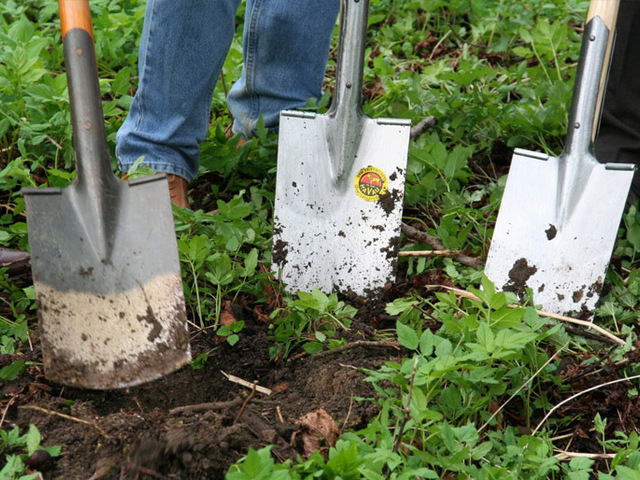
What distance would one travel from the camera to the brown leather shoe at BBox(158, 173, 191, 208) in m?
2.22

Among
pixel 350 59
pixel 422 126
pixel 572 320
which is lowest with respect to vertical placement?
pixel 572 320

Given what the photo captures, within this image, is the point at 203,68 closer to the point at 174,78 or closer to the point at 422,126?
the point at 174,78

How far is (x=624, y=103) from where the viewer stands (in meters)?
2.39

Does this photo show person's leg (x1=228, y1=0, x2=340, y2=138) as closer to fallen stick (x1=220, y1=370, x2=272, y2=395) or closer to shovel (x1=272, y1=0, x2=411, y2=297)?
shovel (x1=272, y1=0, x2=411, y2=297)

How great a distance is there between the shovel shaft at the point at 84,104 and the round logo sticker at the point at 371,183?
0.69 meters

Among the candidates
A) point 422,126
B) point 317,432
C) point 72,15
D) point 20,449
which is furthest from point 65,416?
point 422,126

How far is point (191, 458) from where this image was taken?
1337 mm

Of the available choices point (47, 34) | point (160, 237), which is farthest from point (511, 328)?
point (47, 34)

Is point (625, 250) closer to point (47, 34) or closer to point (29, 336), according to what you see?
point (29, 336)

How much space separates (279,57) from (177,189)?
59 cm

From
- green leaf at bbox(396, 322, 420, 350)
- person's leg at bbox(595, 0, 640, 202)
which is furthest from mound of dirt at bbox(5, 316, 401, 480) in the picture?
person's leg at bbox(595, 0, 640, 202)

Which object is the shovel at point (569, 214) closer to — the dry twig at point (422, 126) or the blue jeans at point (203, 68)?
the dry twig at point (422, 126)

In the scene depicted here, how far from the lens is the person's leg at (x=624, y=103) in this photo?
7.59ft

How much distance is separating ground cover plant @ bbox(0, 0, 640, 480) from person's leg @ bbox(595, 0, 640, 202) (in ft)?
0.66
